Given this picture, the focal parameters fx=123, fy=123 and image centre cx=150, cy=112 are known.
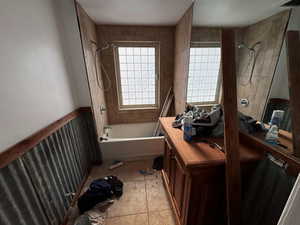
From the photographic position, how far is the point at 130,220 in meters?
1.26

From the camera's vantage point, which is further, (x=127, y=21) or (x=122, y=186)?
(x=127, y=21)

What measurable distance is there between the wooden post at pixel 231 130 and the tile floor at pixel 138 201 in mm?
721

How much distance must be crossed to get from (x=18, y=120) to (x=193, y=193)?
1284 millimetres

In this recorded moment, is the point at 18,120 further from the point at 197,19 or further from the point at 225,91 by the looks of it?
the point at 197,19

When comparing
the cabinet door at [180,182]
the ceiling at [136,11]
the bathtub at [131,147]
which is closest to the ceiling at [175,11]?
the ceiling at [136,11]

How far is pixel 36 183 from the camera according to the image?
3.01ft

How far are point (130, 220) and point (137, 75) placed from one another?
7.54 feet

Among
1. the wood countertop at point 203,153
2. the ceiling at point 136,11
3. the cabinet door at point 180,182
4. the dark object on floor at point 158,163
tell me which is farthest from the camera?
the dark object on floor at point 158,163

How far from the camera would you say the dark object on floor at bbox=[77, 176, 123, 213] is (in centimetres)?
133

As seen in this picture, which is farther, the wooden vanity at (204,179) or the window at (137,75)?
the window at (137,75)

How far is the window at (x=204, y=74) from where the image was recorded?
112 centimetres

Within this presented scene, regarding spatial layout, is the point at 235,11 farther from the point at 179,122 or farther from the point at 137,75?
the point at 137,75

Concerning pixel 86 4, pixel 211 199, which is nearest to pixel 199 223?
pixel 211 199

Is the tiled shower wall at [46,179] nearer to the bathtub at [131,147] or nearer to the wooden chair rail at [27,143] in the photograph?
the wooden chair rail at [27,143]
